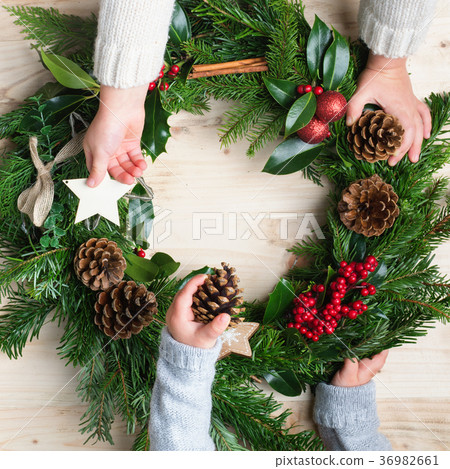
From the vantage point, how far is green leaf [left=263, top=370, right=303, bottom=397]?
37.2 inches

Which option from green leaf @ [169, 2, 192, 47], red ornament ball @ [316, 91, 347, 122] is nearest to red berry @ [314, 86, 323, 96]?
red ornament ball @ [316, 91, 347, 122]

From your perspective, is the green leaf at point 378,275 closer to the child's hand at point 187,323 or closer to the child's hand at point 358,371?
the child's hand at point 358,371

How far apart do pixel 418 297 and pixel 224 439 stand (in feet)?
1.68

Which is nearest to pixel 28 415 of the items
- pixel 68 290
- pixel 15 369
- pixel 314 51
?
pixel 15 369

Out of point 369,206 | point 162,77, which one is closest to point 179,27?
point 162,77

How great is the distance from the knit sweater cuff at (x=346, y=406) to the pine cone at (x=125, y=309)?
43 cm

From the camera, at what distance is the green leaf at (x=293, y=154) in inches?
36.1

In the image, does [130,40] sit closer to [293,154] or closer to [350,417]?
[293,154]

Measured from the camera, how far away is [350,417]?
3.09 ft

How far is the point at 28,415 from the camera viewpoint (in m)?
1.01

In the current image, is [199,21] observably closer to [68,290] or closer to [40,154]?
[40,154]

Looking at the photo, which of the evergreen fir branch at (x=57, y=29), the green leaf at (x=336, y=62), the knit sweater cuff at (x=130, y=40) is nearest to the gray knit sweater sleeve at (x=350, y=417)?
the green leaf at (x=336, y=62)

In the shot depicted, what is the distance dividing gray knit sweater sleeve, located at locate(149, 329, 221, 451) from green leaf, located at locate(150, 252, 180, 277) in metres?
0.15

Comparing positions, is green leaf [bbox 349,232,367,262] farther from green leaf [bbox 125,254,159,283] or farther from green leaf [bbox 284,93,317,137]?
green leaf [bbox 125,254,159,283]
